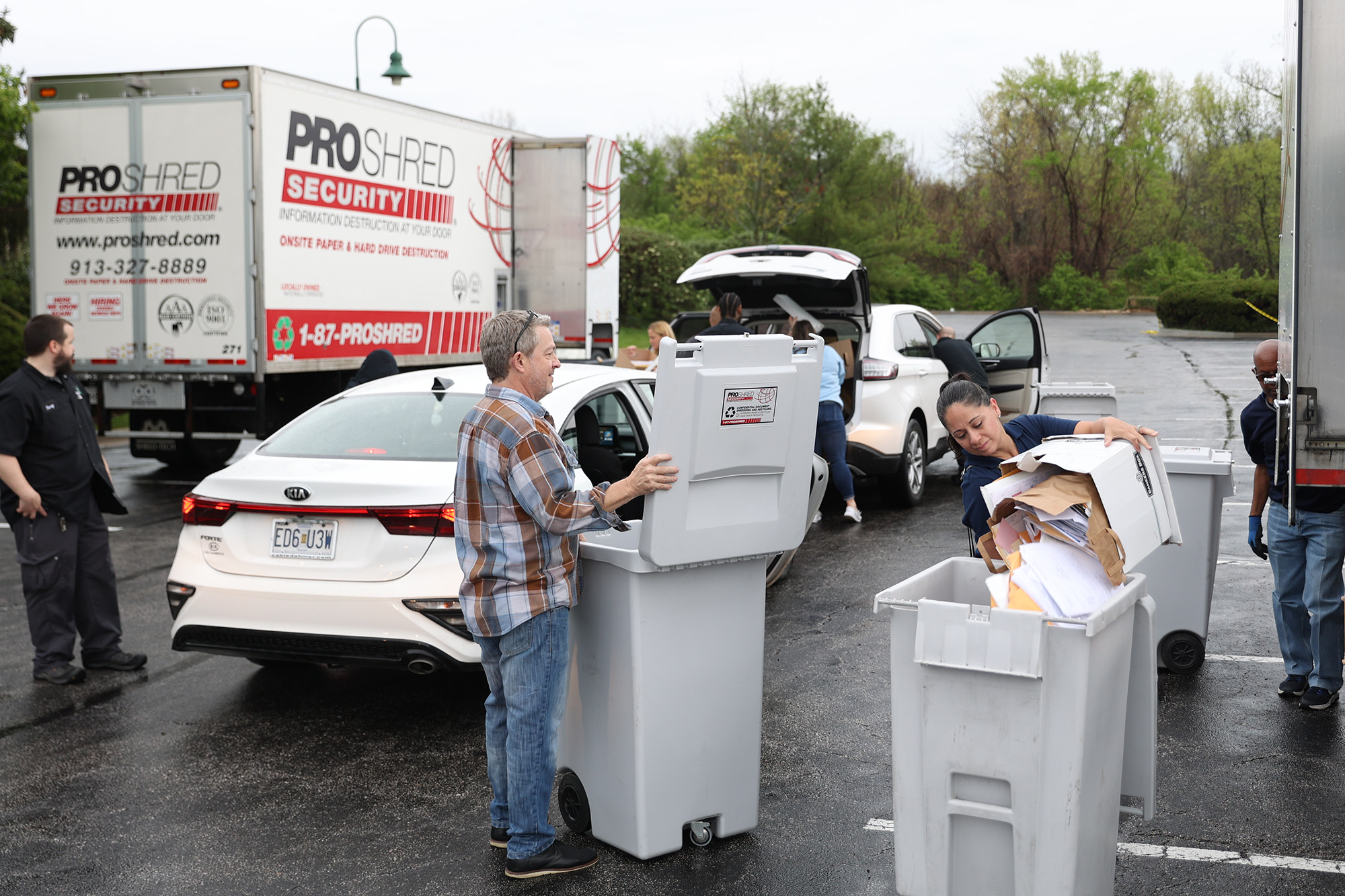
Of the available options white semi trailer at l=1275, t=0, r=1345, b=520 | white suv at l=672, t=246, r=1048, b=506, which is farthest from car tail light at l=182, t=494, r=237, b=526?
white suv at l=672, t=246, r=1048, b=506

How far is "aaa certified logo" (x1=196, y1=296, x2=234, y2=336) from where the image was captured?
10.9m

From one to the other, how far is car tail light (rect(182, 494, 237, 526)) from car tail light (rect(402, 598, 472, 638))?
1.00m

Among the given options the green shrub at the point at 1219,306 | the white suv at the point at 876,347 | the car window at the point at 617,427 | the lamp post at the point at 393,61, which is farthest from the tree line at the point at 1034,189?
the car window at the point at 617,427

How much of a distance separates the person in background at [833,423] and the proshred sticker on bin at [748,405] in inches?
220

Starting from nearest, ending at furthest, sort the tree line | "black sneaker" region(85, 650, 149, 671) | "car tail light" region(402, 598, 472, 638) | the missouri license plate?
"car tail light" region(402, 598, 472, 638) → the missouri license plate → "black sneaker" region(85, 650, 149, 671) → the tree line

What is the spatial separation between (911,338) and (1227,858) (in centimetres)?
763

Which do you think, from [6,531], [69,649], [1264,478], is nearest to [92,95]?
[6,531]

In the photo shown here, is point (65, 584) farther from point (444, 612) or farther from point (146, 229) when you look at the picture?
point (146, 229)

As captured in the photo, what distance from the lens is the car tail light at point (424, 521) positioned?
4.98 metres

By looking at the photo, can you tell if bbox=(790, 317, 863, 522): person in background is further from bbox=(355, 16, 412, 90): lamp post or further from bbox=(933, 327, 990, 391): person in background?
bbox=(355, 16, 412, 90): lamp post

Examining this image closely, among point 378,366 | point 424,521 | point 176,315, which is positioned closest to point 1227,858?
point 424,521

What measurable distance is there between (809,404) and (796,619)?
3.34 meters

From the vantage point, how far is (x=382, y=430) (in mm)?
5707

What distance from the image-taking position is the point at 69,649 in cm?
603
